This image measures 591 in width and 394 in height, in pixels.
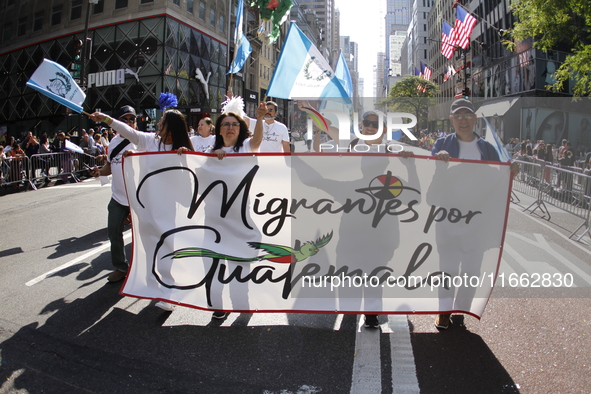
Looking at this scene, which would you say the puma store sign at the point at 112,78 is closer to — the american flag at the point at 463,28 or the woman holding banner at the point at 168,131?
the woman holding banner at the point at 168,131

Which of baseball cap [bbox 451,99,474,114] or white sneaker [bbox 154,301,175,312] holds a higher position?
baseball cap [bbox 451,99,474,114]

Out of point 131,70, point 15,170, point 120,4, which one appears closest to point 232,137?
point 15,170

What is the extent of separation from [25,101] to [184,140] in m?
42.1

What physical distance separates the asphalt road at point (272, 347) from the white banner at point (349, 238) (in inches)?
11.5

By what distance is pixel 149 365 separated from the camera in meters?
3.47

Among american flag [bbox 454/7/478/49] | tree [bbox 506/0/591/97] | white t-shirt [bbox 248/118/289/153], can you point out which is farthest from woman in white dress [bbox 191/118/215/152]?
american flag [bbox 454/7/478/49]

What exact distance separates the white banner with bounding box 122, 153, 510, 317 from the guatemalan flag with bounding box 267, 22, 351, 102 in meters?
3.84

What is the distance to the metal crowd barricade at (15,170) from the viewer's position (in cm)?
1325

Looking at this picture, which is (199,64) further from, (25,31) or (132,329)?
(132,329)

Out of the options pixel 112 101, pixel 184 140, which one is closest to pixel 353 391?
pixel 184 140

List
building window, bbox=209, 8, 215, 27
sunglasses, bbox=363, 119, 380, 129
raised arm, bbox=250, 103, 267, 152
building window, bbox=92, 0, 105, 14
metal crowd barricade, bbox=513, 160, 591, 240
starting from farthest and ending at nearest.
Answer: building window, bbox=209, 8, 215, 27 < building window, bbox=92, 0, 105, 14 < metal crowd barricade, bbox=513, 160, 591, 240 < sunglasses, bbox=363, 119, 380, 129 < raised arm, bbox=250, 103, 267, 152

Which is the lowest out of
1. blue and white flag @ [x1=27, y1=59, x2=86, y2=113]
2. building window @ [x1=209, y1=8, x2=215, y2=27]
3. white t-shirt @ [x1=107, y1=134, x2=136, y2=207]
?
white t-shirt @ [x1=107, y1=134, x2=136, y2=207]

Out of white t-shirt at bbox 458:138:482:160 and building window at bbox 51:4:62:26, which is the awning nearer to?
white t-shirt at bbox 458:138:482:160

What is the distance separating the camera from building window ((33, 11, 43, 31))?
127 ft
